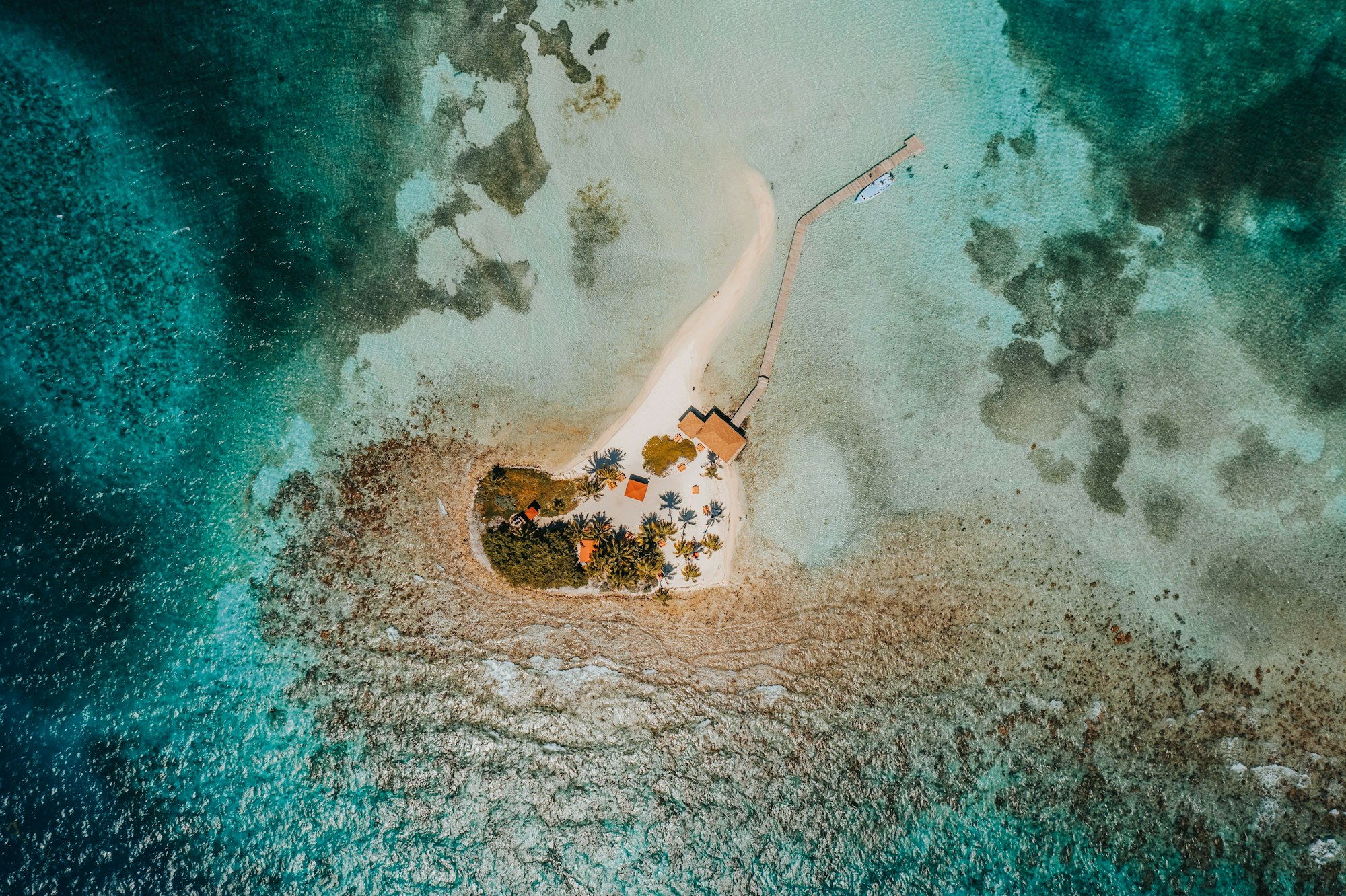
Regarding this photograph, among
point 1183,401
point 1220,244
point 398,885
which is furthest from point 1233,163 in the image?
point 398,885

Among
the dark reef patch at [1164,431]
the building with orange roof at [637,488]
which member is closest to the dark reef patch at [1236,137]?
the dark reef patch at [1164,431]

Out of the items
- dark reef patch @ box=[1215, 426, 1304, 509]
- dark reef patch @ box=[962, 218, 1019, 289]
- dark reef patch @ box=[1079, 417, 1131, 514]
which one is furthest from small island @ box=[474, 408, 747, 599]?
dark reef patch @ box=[1215, 426, 1304, 509]

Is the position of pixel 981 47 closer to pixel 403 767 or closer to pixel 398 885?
pixel 403 767

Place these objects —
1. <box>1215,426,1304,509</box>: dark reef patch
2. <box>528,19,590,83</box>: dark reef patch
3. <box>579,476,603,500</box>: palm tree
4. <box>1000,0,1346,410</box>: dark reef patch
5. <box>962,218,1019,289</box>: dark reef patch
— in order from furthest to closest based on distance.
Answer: <box>579,476,603,500</box>: palm tree → <box>528,19,590,83</box>: dark reef patch → <box>962,218,1019,289</box>: dark reef patch → <box>1215,426,1304,509</box>: dark reef patch → <box>1000,0,1346,410</box>: dark reef patch

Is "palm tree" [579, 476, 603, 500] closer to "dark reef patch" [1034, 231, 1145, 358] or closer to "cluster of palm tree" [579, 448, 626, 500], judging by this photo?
"cluster of palm tree" [579, 448, 626, 500]

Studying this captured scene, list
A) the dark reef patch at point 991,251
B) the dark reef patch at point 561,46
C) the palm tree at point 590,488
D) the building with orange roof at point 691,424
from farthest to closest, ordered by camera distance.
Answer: the palm tree at point 590,488 → the building with orange roof at point 691,424 → the dark reef patch at point 561,46 → the dark reef patch at point 991,251

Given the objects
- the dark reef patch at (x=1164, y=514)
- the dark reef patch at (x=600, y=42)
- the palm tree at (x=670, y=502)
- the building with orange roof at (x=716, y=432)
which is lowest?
the palm tree at (x=670, y=502)

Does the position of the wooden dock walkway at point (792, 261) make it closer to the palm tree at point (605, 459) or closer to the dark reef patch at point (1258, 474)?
the palm tree at point (605, 459)
